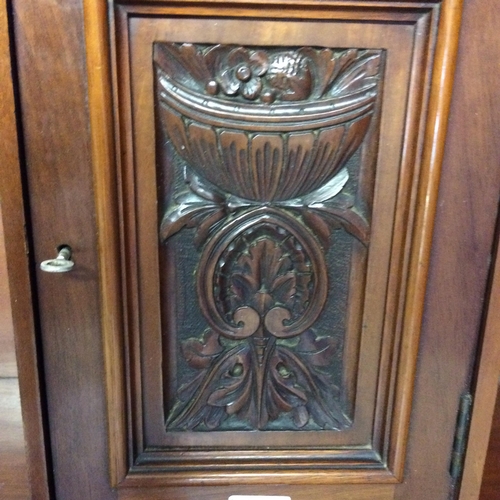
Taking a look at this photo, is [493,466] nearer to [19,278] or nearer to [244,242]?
[244,242]

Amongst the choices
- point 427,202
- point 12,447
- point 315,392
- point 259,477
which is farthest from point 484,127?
point 12,447

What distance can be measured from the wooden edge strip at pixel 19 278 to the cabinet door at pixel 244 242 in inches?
0.5

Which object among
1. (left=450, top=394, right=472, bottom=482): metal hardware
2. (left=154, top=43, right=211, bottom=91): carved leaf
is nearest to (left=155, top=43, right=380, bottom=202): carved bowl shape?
(left=154, top=43, right=211, bottom=91): carved leaf

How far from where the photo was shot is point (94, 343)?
55 centimetres

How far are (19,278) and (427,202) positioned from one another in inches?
16.0

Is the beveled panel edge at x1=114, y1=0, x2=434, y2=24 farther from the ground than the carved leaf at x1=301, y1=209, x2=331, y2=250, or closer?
farther from the ground

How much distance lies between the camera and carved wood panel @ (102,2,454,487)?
0.48 metres

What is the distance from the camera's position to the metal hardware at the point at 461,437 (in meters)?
0.57

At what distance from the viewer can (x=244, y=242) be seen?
546 millimetres

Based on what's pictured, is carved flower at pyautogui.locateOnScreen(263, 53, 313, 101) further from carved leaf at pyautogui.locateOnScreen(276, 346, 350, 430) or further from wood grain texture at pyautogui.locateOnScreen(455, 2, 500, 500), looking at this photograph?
carved leaf at pyautogui.locateOnScreen(276, 346, 350, 430)

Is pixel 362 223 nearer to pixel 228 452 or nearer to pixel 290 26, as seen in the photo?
pixel 290 26

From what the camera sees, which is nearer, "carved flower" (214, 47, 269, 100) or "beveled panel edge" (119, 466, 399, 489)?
"carved flower" (214, 47, 269, 100)

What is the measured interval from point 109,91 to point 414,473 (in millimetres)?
527

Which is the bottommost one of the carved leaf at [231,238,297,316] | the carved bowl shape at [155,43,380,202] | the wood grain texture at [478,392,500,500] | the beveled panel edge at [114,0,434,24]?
the wood grain texture at [478,392,500,500]
